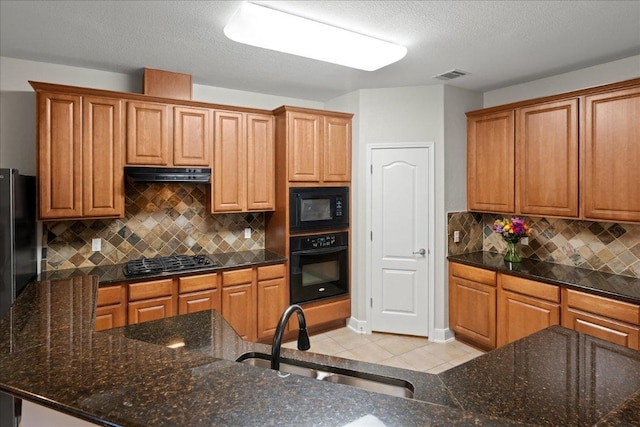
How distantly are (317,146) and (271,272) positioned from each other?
1392 mm

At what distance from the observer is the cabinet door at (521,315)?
120 inches

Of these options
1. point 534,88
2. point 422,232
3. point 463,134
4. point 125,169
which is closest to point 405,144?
point 463,134

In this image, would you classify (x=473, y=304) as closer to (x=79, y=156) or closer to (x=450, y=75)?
(x=450, y=75)

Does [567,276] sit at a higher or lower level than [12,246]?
lower

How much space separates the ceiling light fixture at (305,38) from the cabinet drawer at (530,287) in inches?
84.9

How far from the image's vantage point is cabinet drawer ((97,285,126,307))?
2.91 m

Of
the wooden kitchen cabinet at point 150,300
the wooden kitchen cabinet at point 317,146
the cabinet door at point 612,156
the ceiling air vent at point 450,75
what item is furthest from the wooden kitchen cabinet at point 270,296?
the cabinet door at point 612,156

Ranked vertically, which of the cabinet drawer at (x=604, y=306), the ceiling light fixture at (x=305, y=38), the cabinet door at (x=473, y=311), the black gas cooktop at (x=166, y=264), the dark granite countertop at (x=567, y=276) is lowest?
the cabinet door at (x=473, y=311)

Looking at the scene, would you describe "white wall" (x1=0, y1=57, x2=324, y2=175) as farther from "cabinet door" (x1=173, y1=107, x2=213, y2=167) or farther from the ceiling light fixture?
the ceiling light fixture

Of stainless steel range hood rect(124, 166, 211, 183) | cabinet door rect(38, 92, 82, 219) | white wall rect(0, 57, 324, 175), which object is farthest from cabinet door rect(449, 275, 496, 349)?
white wall rect(0, 57, 324, 175)

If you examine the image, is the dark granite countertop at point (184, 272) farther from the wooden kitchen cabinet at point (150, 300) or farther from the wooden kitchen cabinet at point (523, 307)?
the wooden kitchen cabinet at point (523, 307)

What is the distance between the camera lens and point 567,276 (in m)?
3.10

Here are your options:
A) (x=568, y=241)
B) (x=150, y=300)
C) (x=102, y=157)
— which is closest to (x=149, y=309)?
(x=150, y=300)

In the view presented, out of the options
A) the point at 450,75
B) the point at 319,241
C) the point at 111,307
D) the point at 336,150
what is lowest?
the point at 111,307
